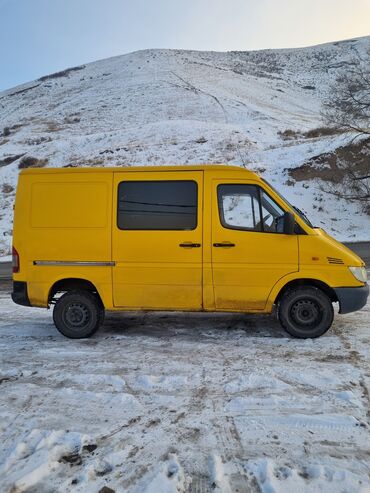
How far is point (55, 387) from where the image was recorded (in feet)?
14.1

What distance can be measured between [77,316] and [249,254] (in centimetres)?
260

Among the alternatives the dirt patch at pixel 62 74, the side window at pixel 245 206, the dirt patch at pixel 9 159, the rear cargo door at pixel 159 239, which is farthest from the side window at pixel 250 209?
the dirt patch at pixel 62 74

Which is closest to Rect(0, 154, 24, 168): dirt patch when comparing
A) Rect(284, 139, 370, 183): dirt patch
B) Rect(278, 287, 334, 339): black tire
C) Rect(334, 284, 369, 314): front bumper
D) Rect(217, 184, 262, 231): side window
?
Rect(284, 139, 370, 183): dirt patch

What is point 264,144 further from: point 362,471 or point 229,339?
point 362,471

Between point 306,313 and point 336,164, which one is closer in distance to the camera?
point 306,313

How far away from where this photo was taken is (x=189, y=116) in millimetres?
45594

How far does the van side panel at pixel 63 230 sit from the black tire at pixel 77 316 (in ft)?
0.77

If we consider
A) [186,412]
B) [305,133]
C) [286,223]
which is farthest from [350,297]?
[305,133]

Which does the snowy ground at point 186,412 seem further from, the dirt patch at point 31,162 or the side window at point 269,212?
→ the dirt patch at point 31,162

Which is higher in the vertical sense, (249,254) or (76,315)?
(249,254)

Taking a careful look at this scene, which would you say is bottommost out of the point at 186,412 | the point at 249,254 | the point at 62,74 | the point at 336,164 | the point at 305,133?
the point at 186,412

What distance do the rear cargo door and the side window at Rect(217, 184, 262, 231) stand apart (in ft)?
1.06

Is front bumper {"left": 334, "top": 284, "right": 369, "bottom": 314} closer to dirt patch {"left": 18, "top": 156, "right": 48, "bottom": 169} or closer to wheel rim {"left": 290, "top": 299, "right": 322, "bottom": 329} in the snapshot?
wheel rim {"left": 290, "top": 299, "right": 322, "bottom": 329}

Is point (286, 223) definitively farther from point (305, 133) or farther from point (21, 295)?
point (305, 133)
